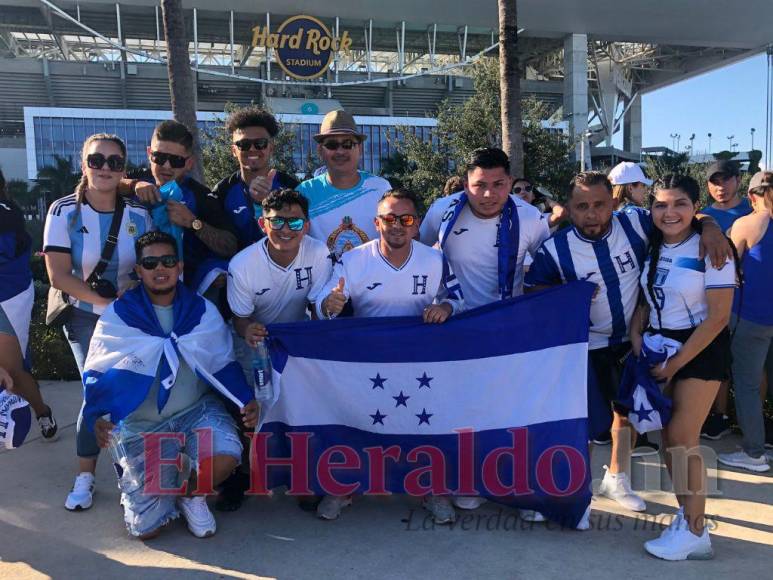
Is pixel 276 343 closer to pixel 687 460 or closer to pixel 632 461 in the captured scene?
pixel 687 460

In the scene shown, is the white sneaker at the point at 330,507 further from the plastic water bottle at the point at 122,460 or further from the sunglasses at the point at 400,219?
the sunglasses at the point at 400,219

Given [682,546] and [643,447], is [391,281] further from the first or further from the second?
[643,447]

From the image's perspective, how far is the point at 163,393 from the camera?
147 inches

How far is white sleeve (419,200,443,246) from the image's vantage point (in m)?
4.36

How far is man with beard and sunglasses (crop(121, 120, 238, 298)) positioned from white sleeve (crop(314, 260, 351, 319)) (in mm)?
755

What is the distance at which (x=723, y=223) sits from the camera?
5797mm

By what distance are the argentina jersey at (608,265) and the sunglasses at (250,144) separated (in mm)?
1967

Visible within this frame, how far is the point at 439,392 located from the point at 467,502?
0.70 metres

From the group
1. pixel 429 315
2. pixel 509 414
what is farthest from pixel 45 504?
pixel 509 414

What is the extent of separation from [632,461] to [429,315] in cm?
208

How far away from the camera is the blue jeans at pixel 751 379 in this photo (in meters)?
4.52

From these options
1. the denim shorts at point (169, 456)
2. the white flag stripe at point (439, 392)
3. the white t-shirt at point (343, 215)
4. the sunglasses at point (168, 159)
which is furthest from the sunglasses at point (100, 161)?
the white flag stripe at point (439, 392)

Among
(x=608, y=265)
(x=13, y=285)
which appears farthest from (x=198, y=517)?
(x=608, y=265)

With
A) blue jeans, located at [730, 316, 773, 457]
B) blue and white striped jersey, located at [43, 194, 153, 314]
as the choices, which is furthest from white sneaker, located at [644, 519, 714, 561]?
blue and white striped jersey, located at [43, 194, 153, 314]
